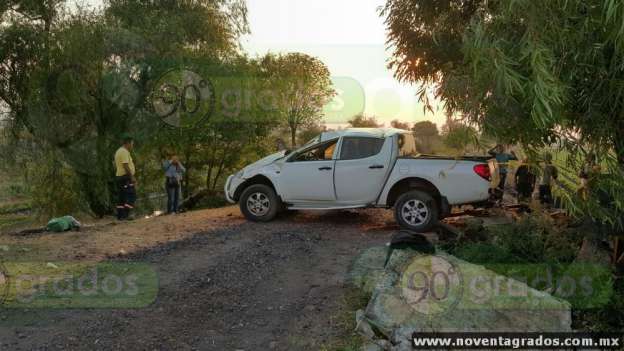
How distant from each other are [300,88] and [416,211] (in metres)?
29.2

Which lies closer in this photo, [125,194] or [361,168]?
[361,168]

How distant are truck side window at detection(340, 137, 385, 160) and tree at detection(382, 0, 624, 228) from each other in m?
3.52

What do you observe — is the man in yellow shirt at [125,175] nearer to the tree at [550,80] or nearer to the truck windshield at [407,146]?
the truck windshield at [407,146]

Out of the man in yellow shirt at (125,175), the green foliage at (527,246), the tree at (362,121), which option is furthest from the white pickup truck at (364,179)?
the tree at (362,121)

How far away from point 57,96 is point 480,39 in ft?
51.2

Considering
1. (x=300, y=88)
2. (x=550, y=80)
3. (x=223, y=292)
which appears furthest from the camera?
(x=300, y=88)

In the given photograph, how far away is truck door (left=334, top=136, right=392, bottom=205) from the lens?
1002 centimetres

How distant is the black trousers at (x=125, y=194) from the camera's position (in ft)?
40.2

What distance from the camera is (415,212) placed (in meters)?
9.66

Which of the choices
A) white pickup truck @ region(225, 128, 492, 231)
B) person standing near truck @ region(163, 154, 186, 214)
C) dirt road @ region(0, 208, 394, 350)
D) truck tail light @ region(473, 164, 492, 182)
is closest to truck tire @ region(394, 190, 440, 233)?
white pickup truck @ region(225, 128, 492, 231)

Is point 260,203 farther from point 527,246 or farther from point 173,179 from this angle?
point 527,246

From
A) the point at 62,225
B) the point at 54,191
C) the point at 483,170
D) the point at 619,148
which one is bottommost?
the point at 62,225

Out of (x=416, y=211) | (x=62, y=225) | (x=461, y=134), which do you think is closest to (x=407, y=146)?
(x=416, y=211)

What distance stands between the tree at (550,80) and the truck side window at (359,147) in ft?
11.5
